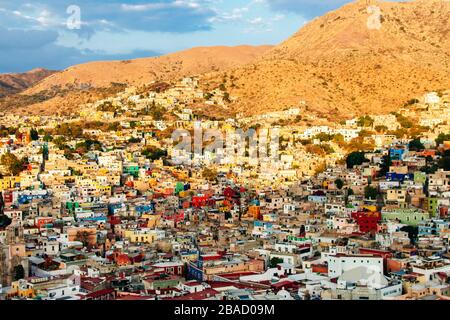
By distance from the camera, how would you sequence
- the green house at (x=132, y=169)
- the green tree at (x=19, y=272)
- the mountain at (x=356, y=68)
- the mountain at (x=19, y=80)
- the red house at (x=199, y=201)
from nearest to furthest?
the green tree at (x=19, y=272), the red house at (x=199, y=201), the green house at (x=132, y=169), the mountain at (x=356, y=68), the mountain at (x=19, y=80)

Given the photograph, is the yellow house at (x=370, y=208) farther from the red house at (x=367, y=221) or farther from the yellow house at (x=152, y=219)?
the yellow house at (x=152, y=219)

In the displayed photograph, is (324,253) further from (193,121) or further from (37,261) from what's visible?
(193,121)

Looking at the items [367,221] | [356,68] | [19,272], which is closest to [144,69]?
[356,68]

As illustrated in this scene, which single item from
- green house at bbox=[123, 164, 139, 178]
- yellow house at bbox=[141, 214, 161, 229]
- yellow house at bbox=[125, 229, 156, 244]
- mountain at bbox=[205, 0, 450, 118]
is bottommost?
yellow house at bbox=[125, 229, 156, 244]

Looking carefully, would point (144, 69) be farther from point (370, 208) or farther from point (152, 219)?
point (370, 208)

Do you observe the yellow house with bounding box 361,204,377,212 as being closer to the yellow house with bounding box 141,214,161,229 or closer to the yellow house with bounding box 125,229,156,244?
the yellow house with bounding box 141,214,161,229

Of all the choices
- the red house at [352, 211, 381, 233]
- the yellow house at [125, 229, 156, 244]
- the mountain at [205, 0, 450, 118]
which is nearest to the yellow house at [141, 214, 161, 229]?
the yellow house at [125, 229, 156, 244]

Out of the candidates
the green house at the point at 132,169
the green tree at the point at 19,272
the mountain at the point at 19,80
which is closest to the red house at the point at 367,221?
the green tree at the point at 19,272
